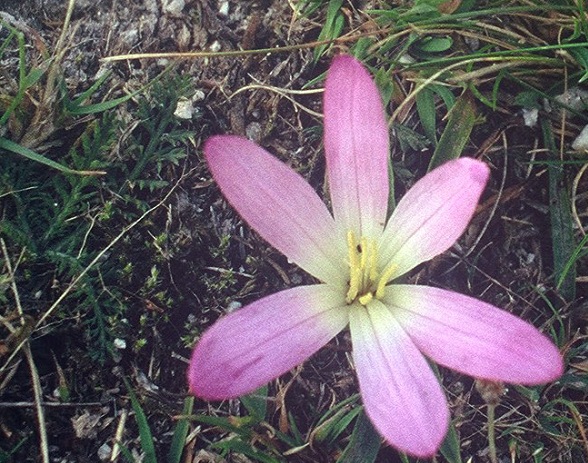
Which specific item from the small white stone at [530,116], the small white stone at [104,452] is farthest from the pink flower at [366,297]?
the small white stone at [530,116]

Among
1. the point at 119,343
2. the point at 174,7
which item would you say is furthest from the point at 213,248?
the point at 174,7

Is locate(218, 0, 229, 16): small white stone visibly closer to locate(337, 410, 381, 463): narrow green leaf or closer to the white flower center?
the white flower center

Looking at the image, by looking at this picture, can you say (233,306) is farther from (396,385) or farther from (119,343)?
(396,385)

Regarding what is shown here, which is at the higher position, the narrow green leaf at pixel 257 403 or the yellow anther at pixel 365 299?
the yellow anther at pixel 365 299

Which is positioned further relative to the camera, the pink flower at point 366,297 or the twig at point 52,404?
the twig at point 52,404

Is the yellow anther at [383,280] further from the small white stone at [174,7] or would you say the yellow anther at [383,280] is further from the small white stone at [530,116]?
the small white stone at [174,7]

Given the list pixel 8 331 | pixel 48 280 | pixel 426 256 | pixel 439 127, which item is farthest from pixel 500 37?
pixel 8 331

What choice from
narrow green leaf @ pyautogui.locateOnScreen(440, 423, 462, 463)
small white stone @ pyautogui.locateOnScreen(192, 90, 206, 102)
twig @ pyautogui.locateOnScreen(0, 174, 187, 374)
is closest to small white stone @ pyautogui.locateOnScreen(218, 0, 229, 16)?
small white stone @ pyautogui.locateOnScreen(192, 90, 206, 102)
